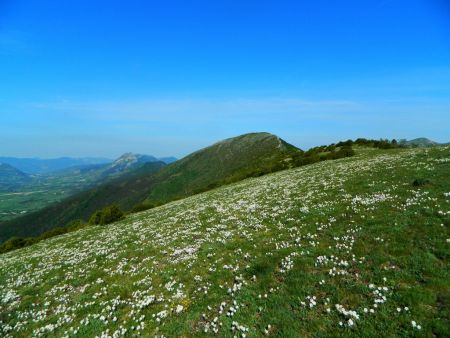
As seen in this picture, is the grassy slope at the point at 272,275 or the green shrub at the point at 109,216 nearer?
the grassy slope at the point at 272,275

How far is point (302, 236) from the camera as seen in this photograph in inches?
642

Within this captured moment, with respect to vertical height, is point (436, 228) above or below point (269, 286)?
above

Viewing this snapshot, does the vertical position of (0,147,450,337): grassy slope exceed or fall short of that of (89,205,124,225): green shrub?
it exceeds it

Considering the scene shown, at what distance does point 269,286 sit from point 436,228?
8866 millimetres

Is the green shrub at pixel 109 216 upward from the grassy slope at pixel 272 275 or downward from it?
downward

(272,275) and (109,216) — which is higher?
(272,275)

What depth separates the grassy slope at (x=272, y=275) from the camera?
974 cm

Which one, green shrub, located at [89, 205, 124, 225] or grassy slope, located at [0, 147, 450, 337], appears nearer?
grassy slope, located at [0, 147, 450, 337]

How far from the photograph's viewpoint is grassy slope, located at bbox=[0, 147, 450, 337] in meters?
9.74

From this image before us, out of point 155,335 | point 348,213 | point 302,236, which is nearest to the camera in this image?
point 155,335

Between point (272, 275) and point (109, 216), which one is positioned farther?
point (109, 216)

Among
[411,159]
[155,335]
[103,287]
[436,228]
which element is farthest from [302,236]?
[411,159]

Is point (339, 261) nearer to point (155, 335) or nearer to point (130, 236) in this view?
point (155, 335)

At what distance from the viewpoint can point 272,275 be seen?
1272 cm
